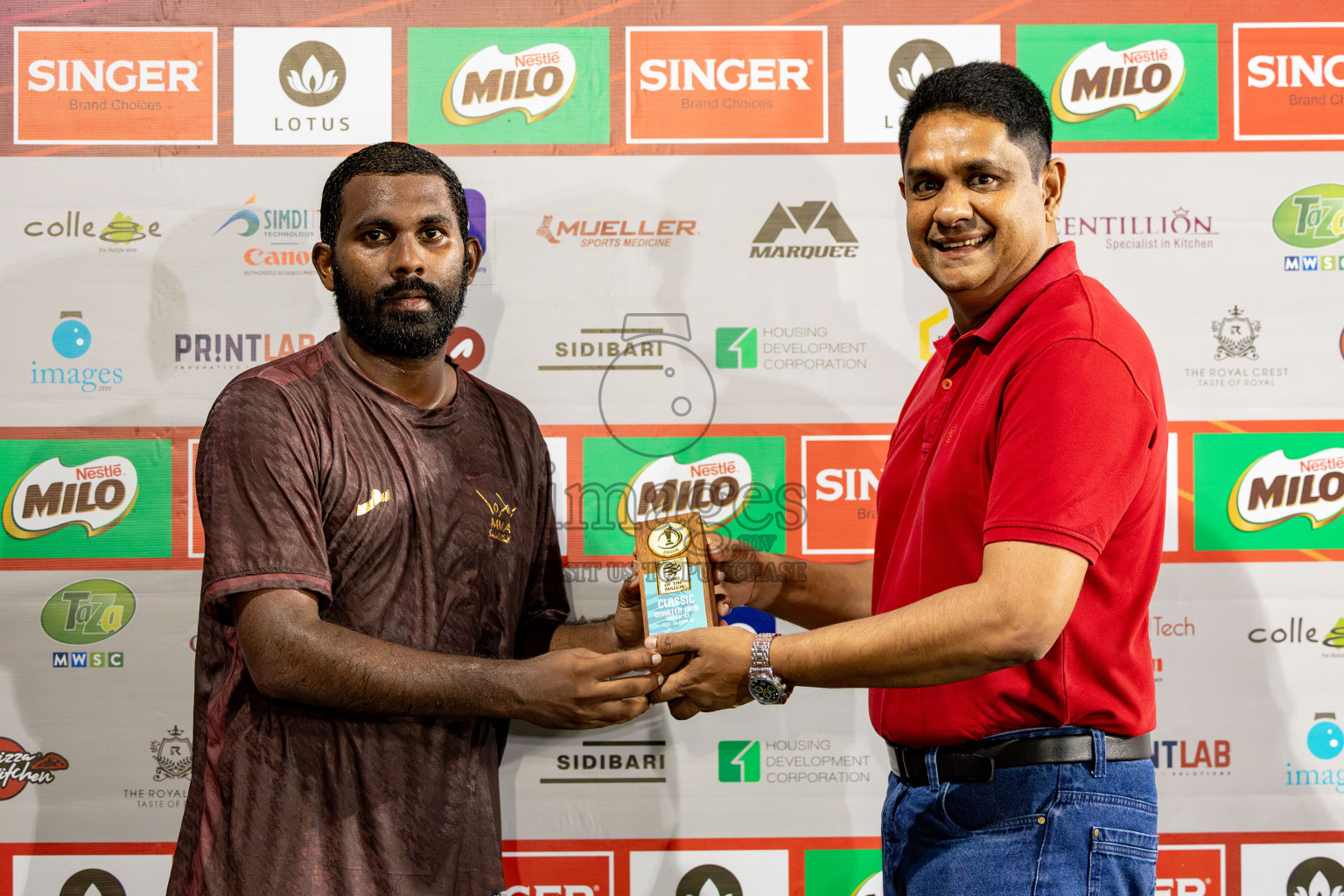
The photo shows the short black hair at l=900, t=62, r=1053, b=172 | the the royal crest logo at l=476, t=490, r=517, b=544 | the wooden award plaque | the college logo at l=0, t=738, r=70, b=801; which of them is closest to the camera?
the short black hair at l=900, t=62, r=1053, b=172

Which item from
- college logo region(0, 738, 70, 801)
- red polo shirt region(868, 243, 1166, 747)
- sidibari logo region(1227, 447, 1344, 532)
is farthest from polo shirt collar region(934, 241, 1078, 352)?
college logo region(0, 738, 70, 801)

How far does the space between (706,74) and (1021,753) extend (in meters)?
1.74

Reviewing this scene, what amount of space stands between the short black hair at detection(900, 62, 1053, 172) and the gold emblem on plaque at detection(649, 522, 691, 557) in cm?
90

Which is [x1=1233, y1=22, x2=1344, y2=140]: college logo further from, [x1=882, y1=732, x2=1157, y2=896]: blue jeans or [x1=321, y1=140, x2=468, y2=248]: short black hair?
[x1=321, y1=140, x2=468, y2=248]: short black hair

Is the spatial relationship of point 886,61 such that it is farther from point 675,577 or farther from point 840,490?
point 675,577

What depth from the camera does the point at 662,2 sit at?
2.38 m

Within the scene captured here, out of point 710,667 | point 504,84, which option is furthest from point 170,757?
point 504,84

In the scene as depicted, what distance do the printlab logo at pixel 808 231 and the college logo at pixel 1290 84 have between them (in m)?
1.04

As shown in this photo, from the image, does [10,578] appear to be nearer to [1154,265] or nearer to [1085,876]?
[1085,876]

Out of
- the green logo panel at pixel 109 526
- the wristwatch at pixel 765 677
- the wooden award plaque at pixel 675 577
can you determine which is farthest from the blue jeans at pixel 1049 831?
the green logo panel at pixel 109 526

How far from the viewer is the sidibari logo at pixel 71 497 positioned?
236cm

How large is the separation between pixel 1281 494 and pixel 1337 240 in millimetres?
670

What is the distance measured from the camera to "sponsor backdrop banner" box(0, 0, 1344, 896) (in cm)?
236

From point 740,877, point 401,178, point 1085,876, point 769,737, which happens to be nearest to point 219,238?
point 401,178
